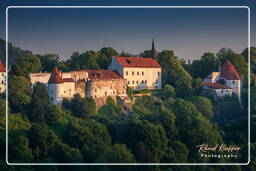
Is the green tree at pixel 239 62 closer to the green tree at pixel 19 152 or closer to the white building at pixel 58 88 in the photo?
the white building at pixel 58 88

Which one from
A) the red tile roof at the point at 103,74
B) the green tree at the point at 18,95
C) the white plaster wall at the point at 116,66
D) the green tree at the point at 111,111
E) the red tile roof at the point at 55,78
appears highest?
the white plaster wall at the point at 116,66

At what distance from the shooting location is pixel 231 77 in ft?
44.1

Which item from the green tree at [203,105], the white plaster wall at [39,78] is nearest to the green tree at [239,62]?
the green tree at [203,105]

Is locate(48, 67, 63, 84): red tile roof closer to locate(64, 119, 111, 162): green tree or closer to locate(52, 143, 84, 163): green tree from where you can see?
locate(64, 119, 111, 162): green tree

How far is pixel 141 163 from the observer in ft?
26.5

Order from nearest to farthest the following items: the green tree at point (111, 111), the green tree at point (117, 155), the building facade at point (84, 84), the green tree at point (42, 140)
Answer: the green tree at point (117, 155) → the green tree at point (42, 140) → the building facade at point (84, 84) → the green tree at point (111, 111)

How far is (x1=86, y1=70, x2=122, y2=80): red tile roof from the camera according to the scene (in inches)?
511

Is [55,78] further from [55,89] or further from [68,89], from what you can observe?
[68,89]

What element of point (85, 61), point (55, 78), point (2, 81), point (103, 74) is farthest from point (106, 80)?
point (2, 81)

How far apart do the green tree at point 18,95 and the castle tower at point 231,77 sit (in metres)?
4.96

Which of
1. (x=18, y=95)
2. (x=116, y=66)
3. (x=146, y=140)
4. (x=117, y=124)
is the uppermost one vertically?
(x=116, y=66)

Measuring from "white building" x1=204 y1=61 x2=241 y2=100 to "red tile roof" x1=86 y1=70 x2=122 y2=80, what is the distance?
2321 millimetres

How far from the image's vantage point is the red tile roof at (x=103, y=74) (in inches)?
511

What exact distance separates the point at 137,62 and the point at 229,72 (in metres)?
2.35
